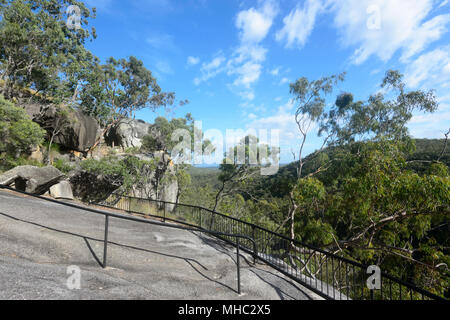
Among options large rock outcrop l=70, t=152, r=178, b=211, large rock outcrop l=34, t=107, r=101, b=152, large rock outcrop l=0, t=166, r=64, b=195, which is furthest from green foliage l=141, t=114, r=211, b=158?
large rock outcrop l=0, t=166, r=64, b=195

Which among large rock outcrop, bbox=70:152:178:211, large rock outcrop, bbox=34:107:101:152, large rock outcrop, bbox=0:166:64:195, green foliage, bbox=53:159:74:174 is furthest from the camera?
large rock outcrop, bbox=34:107:101:152

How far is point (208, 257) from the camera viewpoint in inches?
227

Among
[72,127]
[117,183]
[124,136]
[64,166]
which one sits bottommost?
[117,183]

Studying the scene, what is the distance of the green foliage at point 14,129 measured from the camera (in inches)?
504

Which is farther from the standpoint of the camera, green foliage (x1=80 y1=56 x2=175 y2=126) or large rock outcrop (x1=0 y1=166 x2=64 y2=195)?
green foliage (x1=80 y1=56 x2=175 y2=126)

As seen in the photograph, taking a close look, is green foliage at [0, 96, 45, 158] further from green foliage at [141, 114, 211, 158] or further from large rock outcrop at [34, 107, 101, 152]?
green foliage at [141, 114, 211, 158]

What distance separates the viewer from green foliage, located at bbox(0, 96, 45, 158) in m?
12.8

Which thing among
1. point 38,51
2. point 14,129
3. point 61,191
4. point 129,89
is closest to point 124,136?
point 129,89

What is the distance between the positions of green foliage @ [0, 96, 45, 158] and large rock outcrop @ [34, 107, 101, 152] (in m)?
5.77

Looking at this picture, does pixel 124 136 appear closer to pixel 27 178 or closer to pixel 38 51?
pixel 38 51

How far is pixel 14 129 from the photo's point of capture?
1298cm

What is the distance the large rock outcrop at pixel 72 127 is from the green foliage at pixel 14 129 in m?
5.77

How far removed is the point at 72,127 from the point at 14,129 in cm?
962

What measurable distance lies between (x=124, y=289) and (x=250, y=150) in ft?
39.6
